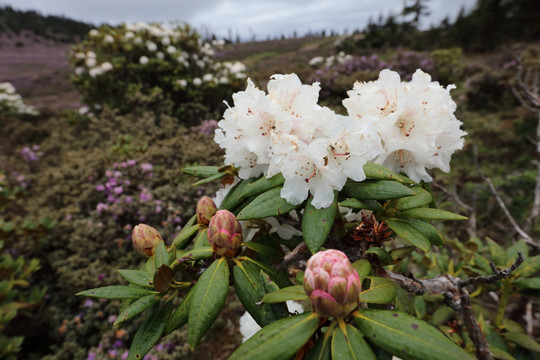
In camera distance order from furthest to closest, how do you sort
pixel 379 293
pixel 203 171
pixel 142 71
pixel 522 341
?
pixel 142 71, pixel 522 341, pixel 203 171, pixel 379 293

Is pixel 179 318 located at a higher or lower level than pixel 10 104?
higher

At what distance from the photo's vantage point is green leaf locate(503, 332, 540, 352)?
1225mm

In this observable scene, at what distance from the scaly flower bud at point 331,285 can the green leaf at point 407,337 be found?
50mm

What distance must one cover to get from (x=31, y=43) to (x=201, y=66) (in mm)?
27096

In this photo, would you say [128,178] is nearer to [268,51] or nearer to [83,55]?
[83,55]

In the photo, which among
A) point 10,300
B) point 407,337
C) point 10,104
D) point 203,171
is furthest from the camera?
point 10,104

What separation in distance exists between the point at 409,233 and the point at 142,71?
6.30m

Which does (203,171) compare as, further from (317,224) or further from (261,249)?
(317,224)

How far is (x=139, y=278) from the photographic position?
0.81 metres

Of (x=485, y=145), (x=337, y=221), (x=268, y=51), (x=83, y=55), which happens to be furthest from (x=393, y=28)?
(x=337, y=221)

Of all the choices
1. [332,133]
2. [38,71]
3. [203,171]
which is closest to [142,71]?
[203,171]

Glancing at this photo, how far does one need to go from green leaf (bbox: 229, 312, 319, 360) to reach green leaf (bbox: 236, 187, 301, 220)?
0.25m

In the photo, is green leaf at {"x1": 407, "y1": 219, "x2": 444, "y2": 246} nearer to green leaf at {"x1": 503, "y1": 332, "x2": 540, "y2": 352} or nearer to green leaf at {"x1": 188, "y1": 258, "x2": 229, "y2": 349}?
green leaf at {"x1": 188, "y1": 258, "x2": 229, "y2": 349}

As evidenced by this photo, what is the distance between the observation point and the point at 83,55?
19.2 ft
